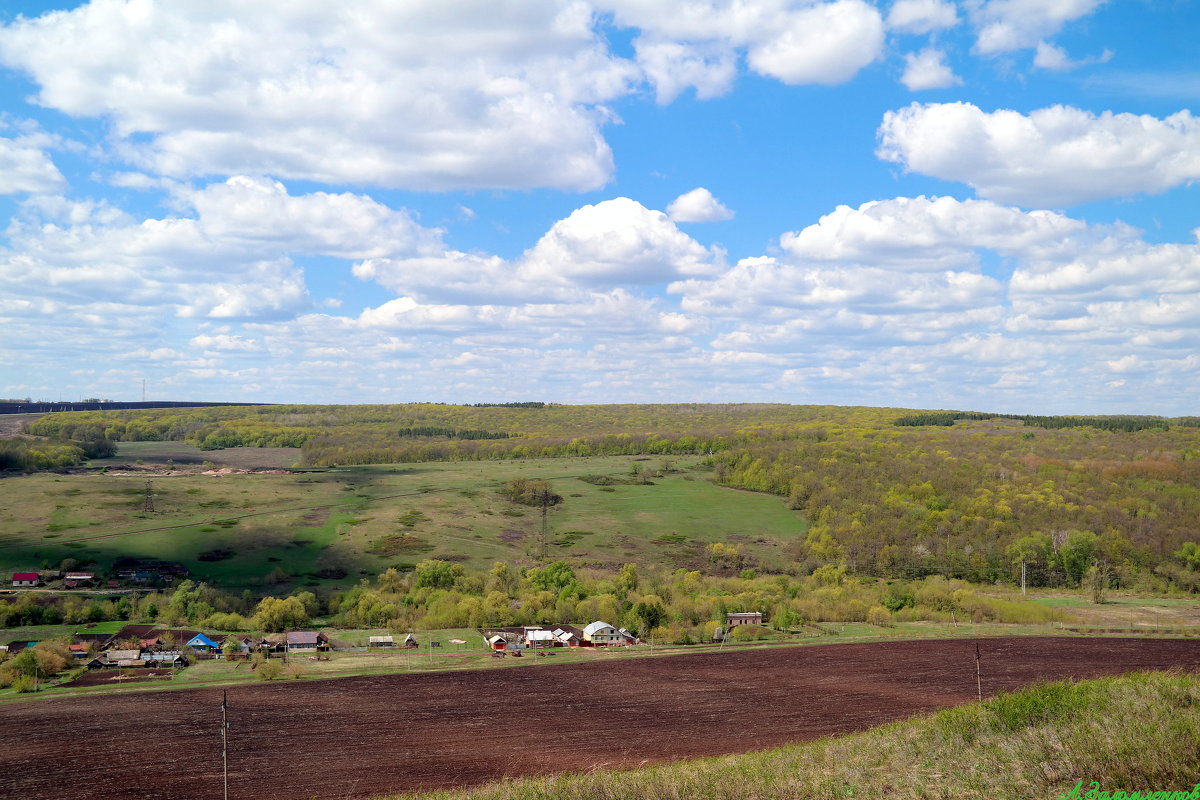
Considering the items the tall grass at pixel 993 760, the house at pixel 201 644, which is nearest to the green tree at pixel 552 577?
the house at pixel 201 644

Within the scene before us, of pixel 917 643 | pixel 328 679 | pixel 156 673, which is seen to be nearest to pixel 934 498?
pixel 917 643

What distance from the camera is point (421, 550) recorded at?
7788 cm

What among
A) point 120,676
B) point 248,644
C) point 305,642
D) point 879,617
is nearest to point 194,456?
point 248,644

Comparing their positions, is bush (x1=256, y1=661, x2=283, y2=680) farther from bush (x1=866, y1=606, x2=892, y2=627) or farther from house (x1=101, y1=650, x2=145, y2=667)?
bush (x1=866, y1=606, x2=892, y2=627)

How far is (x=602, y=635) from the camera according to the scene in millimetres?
54312

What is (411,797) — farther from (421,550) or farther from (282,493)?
(282,493)

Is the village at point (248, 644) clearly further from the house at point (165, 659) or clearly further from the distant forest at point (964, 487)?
the distant forest at point (964, 487)

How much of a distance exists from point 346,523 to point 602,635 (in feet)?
138

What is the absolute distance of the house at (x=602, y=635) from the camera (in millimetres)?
53906

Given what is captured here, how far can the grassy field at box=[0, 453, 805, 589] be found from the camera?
71.3 m

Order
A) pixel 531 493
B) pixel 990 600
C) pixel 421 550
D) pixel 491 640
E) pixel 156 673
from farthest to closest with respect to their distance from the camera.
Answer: pixel 531 493 → pixel 421 550 → pixel 990 600 → pixel 491 640 → pixel 156 673

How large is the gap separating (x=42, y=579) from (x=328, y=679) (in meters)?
33.6

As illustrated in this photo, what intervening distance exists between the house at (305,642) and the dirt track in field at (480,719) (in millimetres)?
8104

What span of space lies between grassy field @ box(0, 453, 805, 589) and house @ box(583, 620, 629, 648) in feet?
72.5
